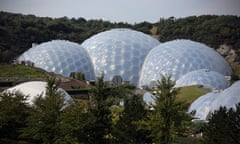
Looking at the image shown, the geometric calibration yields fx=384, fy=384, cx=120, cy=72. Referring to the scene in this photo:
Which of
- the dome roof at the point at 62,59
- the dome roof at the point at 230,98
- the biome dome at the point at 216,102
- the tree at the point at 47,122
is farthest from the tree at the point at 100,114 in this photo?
the dome roof at the point at 62,59

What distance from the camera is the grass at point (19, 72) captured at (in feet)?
157

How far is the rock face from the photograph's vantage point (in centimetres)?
8736

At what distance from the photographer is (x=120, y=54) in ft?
206

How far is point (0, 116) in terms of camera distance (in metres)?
21.8

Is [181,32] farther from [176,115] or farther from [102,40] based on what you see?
[176,115]

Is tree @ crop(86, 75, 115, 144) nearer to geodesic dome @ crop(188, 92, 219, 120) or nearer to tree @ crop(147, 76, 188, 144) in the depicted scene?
tree @ crop(147, 76, 188, 144)

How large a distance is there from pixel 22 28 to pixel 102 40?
26227 mm

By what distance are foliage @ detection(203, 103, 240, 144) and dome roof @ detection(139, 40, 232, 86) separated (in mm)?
38122

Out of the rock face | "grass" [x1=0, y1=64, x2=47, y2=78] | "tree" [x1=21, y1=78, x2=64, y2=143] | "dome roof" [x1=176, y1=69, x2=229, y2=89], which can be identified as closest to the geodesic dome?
"dome roof" [x1=176, y1=69, x2=229, y2=89]

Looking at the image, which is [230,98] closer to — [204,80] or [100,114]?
[100,114]

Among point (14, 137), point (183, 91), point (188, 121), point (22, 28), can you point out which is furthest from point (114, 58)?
point (188, 121)

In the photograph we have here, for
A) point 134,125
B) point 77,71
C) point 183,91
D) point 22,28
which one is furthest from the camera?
point 22,28

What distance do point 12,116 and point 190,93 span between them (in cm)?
3003

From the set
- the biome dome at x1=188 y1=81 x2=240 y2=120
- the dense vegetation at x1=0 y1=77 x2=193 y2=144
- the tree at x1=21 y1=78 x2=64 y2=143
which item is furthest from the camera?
the biome dome at x1=188 y1=81 x2=240 y2=120
